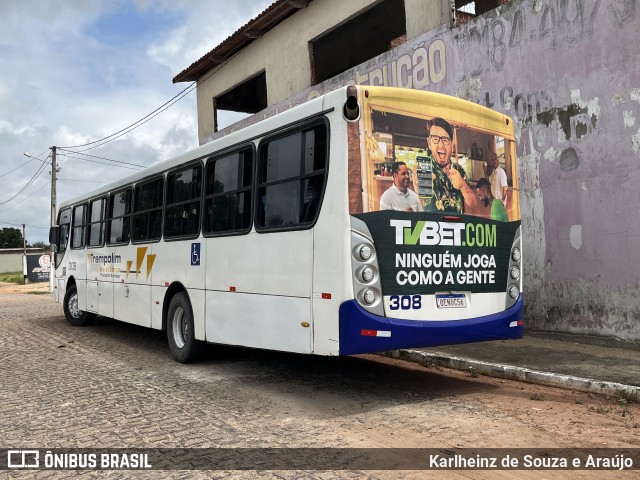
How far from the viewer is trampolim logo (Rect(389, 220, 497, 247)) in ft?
18.7

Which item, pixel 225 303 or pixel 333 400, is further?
pixel 225 303

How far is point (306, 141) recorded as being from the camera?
5.97 metres

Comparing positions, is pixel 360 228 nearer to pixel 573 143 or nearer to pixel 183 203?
pixel 183 203

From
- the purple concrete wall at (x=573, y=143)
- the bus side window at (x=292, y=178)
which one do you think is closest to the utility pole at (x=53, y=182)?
the purple concrete wall at (x=573, y=143)

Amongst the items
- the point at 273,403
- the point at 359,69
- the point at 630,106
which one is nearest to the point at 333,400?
the point at 273,403

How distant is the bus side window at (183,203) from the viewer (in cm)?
799

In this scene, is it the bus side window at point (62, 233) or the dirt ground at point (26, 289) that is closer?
the bus side window at point (62, 233)

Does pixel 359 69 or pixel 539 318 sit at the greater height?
pixel 359 69

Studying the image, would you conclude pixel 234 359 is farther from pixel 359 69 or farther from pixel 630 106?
pixel 359 69

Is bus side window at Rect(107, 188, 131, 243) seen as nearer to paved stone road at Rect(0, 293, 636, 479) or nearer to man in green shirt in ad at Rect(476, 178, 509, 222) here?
paved stone road at Rect(0, 293, 636, 479)

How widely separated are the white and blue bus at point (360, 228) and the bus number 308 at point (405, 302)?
0.01 meters

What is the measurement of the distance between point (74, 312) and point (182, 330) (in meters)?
5.94

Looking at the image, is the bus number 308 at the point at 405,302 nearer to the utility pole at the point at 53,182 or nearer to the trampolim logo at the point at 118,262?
the trampolim logo at the point at 118,262

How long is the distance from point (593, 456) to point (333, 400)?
2559 millimetres
